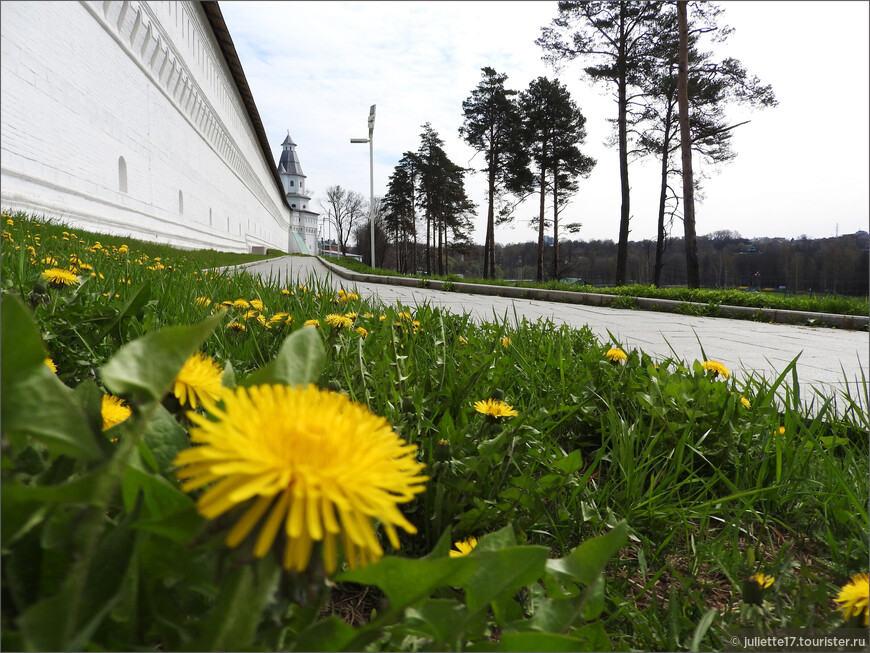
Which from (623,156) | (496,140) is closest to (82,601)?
(623,156)

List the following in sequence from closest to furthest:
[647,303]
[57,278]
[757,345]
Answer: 1. [57,278]
2. [757,345]
3. [647,303]

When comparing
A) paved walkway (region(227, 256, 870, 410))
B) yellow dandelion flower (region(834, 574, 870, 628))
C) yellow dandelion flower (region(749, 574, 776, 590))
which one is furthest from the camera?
paved walkway (region(227, 256, 870, 410))

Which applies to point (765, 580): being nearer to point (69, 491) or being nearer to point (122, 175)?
point (69, 491)

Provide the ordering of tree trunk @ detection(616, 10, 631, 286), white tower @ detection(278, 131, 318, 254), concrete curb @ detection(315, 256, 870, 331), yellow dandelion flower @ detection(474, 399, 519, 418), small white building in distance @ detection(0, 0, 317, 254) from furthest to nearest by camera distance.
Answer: white tower @ detection(278, 131, 318, 254)
tree trunk @ detection(616, 10, 631, 286)
small white building in distance @ detection(0, 0, 317, 254)
concrete curb @ detection(315, 256, 870, 331)
yellow dandelion flower @ detection(474, 399, 519, 418)

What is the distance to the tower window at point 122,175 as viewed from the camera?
1167 centimetres

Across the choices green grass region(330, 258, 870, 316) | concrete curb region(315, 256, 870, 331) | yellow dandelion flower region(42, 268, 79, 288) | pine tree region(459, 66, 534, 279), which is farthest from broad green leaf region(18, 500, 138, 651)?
pine tree region(459, 66, 534, 279)

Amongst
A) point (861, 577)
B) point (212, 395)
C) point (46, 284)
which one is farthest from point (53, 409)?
point (46, 284)

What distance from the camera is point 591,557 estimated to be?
0.58 m

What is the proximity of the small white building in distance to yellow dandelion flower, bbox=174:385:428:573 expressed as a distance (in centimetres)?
40

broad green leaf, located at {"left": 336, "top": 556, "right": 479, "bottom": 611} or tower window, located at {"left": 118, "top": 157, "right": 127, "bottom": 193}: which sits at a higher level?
tower window, located at {"left": 118, "top": 157, "right": 127, "bottom": 193}

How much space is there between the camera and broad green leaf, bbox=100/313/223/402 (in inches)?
16.4

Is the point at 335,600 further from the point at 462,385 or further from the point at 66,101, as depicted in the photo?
the point at 66,101

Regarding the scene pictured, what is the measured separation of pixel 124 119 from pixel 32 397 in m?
13.8

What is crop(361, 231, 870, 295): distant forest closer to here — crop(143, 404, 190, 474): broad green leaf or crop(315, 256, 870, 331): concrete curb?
crop(315, 256, 870, 331): concrete curb
